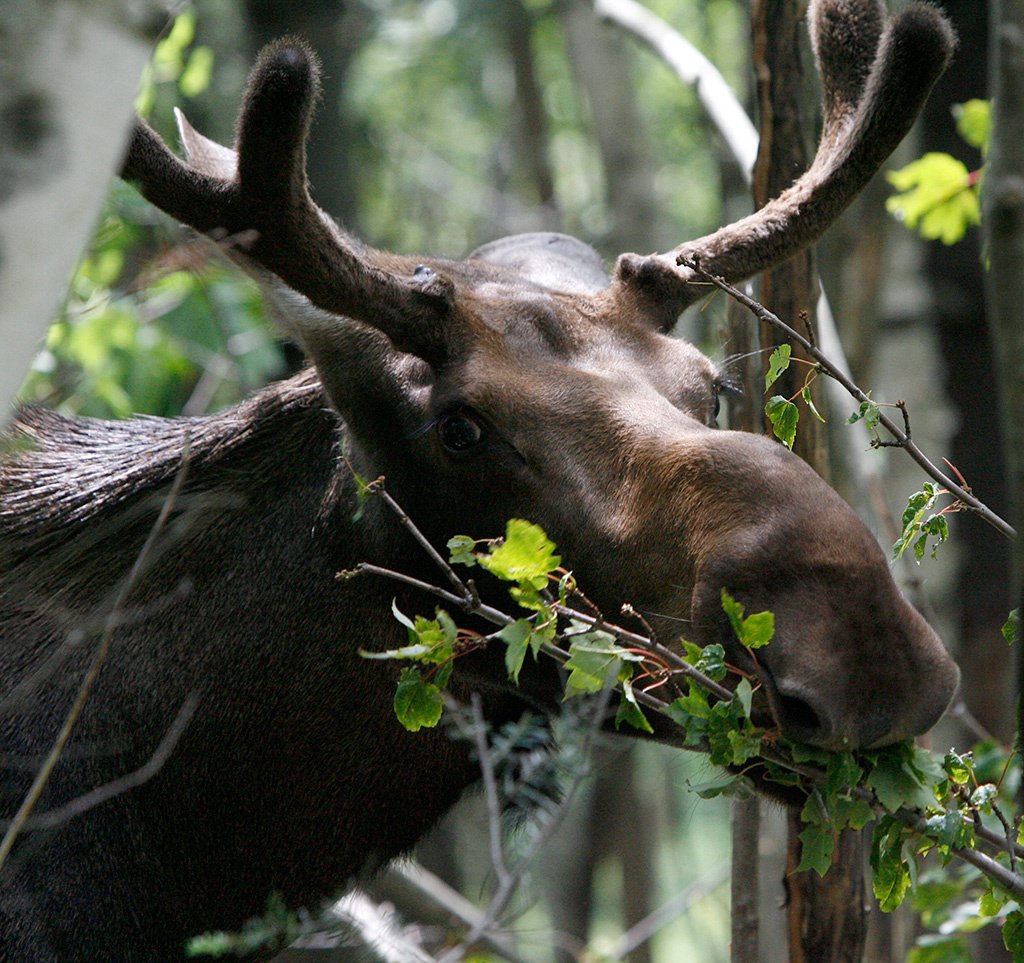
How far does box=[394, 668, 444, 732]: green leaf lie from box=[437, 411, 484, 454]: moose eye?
86 cm

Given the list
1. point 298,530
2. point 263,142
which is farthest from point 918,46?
point 298,530

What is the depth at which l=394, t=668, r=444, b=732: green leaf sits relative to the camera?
10.7 ft

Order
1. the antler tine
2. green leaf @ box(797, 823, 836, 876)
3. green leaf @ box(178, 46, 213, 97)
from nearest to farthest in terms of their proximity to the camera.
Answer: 1. green leaf @ box(797, 823, 836, 876)
2. the antler tine
3. green leaf @ box(178, 46, 213, 97)

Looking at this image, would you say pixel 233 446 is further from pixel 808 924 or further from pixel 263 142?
pixel 808 924

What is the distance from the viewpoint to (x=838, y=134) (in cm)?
458

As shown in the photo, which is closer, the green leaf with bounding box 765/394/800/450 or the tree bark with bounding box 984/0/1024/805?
the tree bark with bounding box 984/0/1024/805

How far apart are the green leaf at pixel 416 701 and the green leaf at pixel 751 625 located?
735 mm

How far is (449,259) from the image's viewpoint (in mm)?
4738

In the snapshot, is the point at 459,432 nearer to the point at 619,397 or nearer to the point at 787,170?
the point at 619,397

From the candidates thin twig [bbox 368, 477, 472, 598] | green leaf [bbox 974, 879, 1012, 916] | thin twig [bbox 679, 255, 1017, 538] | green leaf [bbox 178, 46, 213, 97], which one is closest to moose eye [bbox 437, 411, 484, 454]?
thin twig [bbox 368, 477, 472, 598]

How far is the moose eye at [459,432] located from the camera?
3.96m

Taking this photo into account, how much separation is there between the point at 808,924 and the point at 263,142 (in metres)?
2.99

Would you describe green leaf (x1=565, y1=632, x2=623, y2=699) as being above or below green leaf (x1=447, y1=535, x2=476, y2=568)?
below

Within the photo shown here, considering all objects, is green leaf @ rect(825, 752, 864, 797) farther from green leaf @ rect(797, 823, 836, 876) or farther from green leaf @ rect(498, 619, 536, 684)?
green leaf @ rect(498, 619, 536, 684)
